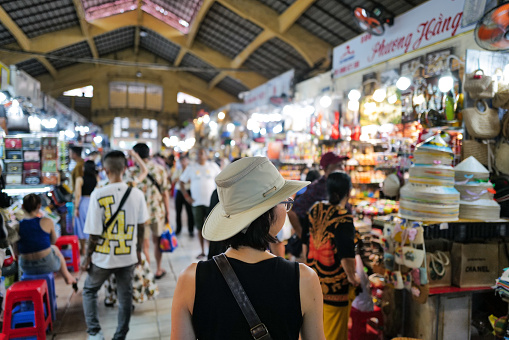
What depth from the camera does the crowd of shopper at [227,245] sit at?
49.9 inches

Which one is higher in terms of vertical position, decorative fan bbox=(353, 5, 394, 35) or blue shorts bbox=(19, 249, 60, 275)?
decorative fan bbox=(353, 5, 394, 35)

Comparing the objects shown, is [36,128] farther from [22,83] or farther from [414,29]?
[414,29]

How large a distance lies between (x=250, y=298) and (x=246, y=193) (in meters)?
0.35

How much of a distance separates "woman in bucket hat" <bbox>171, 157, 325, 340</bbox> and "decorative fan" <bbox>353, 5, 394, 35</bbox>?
580 cm

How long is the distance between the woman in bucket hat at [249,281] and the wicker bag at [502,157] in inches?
134

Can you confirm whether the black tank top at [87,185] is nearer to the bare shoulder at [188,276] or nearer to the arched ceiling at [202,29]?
the bare shoulder at [188,276]

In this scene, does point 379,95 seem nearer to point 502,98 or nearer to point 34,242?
point 502,98

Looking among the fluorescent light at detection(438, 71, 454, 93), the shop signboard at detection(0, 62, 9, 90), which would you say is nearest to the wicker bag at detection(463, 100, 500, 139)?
the fluorescent light at detection(438, 71, 454, 93)

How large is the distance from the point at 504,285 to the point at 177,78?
2435cm

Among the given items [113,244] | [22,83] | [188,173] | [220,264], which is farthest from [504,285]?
[22,83]

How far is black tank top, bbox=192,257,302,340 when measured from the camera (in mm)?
1243

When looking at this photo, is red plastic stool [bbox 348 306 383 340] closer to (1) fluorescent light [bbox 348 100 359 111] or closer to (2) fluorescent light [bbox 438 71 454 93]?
(2) fluorescent light [bbox 438 71 454 93]

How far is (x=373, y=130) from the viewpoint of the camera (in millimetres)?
6426

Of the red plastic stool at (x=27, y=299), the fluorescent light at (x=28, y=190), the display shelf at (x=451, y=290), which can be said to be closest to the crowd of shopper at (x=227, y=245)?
the red plastic stool at (x=27, y=299)
